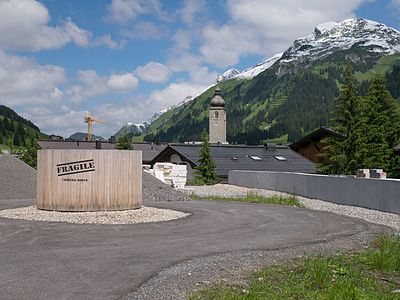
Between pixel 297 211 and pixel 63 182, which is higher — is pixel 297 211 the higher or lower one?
the lower one

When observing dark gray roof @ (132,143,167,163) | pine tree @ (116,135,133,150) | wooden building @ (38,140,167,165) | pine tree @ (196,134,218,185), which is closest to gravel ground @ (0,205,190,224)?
pine tree @ (196,134,218,185)

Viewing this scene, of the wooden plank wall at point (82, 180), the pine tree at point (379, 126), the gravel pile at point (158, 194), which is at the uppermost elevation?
the pine tree at point (379, 126)

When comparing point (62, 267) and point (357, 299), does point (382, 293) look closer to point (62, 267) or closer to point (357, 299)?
point (357, 299)

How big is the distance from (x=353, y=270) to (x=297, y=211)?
1152 centimetres

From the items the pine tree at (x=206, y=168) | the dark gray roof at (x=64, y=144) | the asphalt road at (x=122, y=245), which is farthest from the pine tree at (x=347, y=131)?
the dark gray roof at (x=64, y=144)

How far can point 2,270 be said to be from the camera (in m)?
8.62

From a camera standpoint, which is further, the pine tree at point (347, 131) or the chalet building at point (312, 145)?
the chalet building at point (312, 145)

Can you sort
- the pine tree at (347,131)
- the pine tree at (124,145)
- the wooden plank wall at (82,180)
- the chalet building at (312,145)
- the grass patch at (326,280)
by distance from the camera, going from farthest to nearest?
the pine tree at (124,145) → the chalet building at (312,145) → the pine tree at (347,131) → the wooden plank wall at (82,180) → the grass patch at (326,280)

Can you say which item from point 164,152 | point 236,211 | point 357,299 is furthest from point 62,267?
point 164,152

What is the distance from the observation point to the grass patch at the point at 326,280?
283 inches

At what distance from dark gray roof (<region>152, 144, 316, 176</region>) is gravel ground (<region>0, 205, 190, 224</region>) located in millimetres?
36016

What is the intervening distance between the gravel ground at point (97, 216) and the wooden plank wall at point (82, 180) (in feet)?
1.28

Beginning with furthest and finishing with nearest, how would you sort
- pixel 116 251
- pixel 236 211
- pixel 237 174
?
pixel 237 174 < pixel 236 211 < pixel 116 251

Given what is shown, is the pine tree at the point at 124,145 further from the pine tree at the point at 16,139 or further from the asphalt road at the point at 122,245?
the pine tree at the point at 16,139
